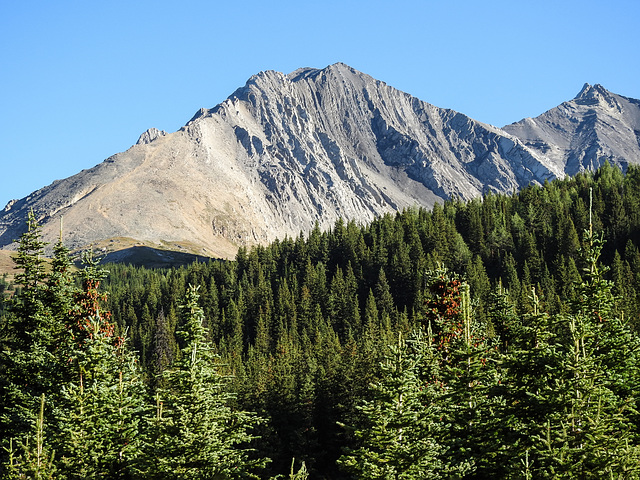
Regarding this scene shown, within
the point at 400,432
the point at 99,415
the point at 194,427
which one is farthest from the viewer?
the point at 400,432

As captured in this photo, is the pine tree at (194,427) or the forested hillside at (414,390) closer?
the forested hillside at (414,390)

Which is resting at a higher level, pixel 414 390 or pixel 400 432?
pixel 414 390

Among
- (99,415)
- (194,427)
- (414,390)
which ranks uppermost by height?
(414,390)

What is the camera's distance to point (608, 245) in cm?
15488

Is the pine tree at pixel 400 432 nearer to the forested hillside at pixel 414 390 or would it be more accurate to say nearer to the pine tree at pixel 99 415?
the forested hillside at pixel 414 390

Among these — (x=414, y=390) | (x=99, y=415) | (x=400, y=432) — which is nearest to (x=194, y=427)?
(x=99, y=415)

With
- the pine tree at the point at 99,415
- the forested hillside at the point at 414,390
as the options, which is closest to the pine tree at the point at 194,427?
the forested hillside at the point at 414,390

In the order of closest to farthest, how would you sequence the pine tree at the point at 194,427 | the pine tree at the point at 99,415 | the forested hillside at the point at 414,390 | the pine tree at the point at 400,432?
the forested hillside at the point at 414,390 < the pine tree at the point at 194,427 < the pine tree at the point at 99,415 < the pine tree at the point at 400,432

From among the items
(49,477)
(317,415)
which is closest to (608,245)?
(317,415)

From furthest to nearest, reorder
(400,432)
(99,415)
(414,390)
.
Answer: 1. (414,390)
2. (400,432)
3. (99,415)

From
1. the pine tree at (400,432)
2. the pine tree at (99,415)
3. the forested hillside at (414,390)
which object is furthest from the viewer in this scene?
the pine tree at (400,432)

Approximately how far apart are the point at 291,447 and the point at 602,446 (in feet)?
176

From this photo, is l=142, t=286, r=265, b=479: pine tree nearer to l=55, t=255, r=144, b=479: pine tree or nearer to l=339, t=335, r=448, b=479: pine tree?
l=55, t=255, r=144, b=479: pine tree

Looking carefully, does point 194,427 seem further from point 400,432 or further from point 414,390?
point 414,390
